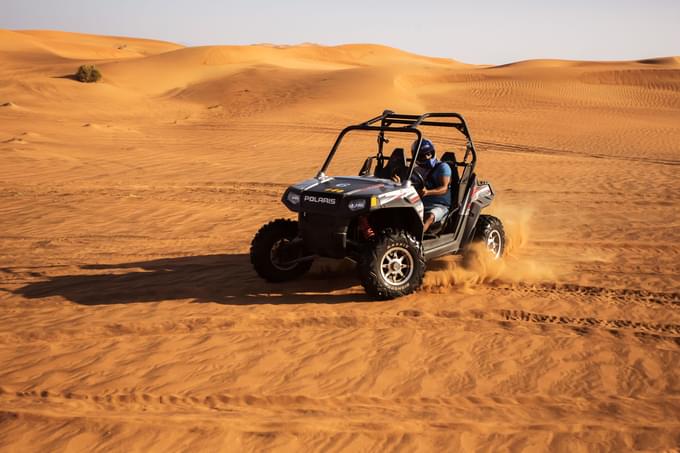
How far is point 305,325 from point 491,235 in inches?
109

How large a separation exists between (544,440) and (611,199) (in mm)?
8583

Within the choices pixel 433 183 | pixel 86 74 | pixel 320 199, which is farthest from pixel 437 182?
pixel 86 74

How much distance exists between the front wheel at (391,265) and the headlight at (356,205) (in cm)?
34

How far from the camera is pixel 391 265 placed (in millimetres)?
6246

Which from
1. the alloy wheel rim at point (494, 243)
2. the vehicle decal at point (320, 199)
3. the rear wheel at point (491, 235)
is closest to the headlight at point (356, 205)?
the vehicle decal at point (320, 199)

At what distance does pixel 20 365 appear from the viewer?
5047 mm

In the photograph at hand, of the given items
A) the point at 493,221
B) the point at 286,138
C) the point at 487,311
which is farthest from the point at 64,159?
the point at 487,311

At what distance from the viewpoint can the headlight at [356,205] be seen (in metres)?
6.00

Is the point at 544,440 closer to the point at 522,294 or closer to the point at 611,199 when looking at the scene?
the point at 522,294

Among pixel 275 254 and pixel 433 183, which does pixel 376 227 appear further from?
pixel 275 254

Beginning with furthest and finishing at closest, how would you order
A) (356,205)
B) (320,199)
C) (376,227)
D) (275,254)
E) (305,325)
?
(275,254) → (376,227) → (320,199) → (356,205) → (305,325)

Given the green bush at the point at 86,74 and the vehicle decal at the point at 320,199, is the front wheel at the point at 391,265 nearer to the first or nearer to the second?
the vehicle decal at the point at 320,199

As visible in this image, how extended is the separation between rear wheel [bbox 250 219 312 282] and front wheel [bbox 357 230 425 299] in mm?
1002

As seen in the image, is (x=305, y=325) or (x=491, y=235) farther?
(x=491, y=235)
